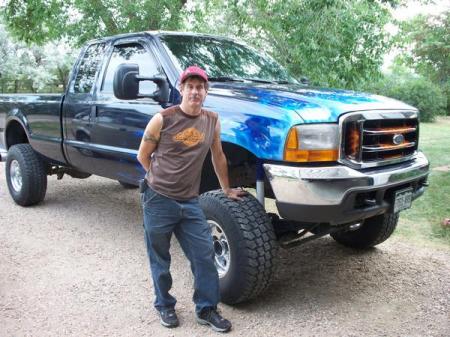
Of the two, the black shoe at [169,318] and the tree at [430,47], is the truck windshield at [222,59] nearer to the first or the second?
the black shoe at [169,318]

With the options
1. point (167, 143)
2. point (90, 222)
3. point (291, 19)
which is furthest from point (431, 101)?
point (167, 143)

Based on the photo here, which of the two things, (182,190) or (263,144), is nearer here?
(182,190)

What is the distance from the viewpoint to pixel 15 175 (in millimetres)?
6688

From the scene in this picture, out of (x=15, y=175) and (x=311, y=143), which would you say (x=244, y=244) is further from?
(x=15, y=175)

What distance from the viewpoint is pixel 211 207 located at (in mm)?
3676

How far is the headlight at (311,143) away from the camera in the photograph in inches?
131

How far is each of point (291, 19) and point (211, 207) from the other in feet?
14.9

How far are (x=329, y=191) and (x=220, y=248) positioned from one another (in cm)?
100

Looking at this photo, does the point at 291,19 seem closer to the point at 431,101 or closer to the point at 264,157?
the point at 264,157

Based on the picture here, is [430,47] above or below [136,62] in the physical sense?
above

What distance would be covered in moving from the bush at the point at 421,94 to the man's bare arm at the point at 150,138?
59.4 ft

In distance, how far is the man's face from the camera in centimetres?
310

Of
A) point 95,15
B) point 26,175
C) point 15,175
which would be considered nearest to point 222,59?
point 26,175

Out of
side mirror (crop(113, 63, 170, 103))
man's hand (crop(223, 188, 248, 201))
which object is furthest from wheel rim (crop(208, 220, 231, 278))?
side mirror (crop(113, 63, 170, 103))
